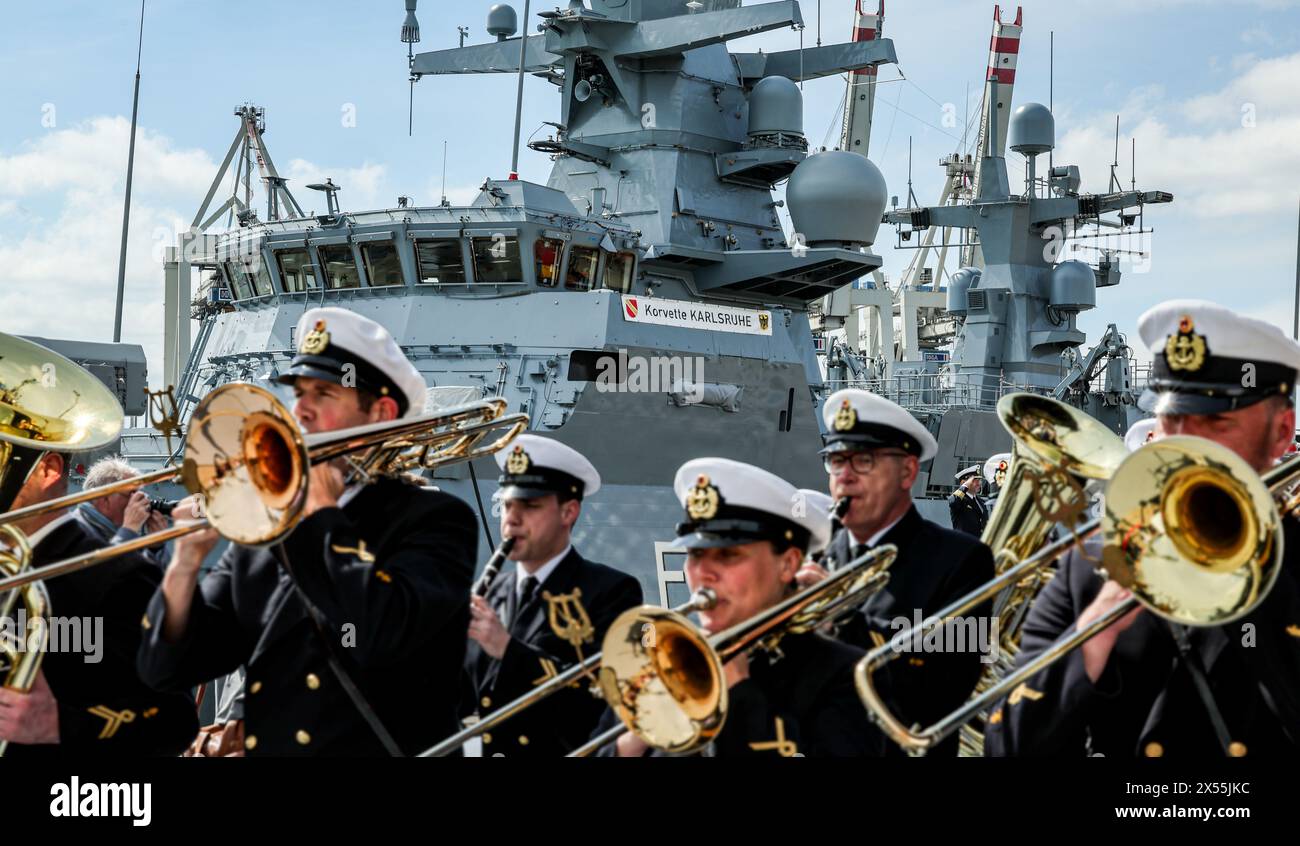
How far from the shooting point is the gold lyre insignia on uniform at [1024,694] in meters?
2.80

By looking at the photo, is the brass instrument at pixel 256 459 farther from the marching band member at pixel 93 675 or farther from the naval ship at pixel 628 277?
the naval ship at pixel 628 277

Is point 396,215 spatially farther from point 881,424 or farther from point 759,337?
point 881,424

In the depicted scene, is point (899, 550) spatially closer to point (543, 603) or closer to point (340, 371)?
point (543, 603)

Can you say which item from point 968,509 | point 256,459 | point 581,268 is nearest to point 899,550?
point 256,459

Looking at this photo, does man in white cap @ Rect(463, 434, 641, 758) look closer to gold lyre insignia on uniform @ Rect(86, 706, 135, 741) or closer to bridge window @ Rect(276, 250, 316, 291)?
gold lyre insignia on uniform @ Rect(86, 706, 135, 741)

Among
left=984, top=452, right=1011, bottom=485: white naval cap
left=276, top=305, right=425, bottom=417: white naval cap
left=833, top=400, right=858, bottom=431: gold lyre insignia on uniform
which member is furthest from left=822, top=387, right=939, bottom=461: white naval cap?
left=984, top=452, right=1011, bottom=485: white naval cap

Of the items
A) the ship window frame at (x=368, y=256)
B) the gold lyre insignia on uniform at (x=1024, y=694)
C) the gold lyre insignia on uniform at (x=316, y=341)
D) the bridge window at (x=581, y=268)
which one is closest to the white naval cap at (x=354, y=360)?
the gold lyre insignia on uniform at (x=316, y=341)

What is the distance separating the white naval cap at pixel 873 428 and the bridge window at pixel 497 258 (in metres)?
8.52

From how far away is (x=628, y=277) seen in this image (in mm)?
13695

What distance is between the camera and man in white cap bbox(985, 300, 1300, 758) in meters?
2.62

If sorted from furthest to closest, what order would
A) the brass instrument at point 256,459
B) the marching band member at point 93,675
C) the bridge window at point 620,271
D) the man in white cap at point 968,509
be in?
the man in white cap at point 968,509 < the bridge window at point 620,271 < the marching band member at point 93,675 < the brass instrument at point 256,459

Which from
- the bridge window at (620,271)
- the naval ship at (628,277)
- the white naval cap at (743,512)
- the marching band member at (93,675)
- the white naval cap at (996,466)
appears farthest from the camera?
the bridge window at (620,271)

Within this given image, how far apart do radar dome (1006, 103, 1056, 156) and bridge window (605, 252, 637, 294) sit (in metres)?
15.9
